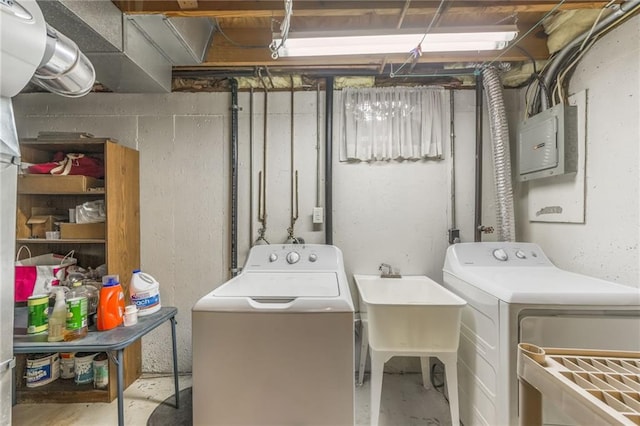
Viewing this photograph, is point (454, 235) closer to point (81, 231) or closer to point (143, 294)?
point (143, 294)

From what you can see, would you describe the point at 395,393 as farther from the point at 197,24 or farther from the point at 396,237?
the point at 197,24

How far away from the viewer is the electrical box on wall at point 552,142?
1727 millimetres

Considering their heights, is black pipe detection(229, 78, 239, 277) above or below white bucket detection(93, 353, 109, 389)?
above

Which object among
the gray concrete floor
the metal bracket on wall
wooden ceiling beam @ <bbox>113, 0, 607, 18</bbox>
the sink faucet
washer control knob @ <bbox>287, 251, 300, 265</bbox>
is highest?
wooden ceiling beam @ <bbox>113, 0, 607, 18</bbox>

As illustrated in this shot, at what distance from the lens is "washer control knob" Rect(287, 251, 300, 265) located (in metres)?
1.93

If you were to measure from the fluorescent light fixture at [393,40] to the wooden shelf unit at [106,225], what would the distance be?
145cm

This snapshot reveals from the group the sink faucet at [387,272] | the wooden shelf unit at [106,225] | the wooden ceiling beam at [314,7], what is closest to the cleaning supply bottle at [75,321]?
the wooden shelf unit at [106,225]

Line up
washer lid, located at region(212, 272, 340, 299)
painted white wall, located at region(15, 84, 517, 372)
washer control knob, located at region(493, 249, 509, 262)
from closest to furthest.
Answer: washer lid, located at region(212, 272, 340, 299), washer control knob, located at region(493, 249, 509, 262), painted white wall, located at region(15, 84, 517, 372)

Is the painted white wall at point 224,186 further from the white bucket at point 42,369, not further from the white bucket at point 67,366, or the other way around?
the white bucket at point 42,369

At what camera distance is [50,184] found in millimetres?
1893

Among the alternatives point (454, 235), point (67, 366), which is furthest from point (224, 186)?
point (454, 235)

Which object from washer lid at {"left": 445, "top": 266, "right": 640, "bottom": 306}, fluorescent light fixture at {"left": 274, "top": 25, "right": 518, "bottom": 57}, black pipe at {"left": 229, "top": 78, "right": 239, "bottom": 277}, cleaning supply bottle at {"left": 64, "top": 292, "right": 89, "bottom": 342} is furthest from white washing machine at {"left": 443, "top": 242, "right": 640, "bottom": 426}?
cleaning supply bottle at {"left": 64, "top": 292, "right": 89, "bottom": 342}

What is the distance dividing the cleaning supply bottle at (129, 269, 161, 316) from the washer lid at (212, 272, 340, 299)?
0.59 m

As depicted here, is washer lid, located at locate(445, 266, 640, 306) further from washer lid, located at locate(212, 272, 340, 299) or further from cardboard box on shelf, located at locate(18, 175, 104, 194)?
cardboard box on shelf, located at locate(18, 175, 104, 194)
